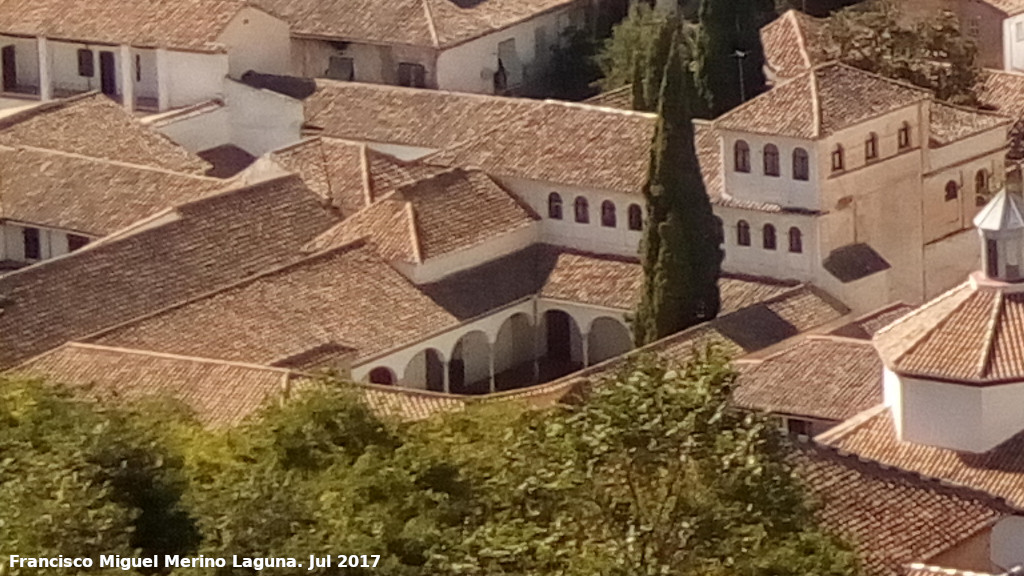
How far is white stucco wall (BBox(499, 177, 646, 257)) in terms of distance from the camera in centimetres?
5591

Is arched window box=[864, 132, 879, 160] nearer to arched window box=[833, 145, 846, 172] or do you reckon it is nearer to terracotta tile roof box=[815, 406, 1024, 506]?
arched window box=[833, 145, 846, 172]

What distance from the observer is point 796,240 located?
54.9 metres

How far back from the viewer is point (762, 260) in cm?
5531

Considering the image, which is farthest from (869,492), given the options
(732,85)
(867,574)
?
(732,85)

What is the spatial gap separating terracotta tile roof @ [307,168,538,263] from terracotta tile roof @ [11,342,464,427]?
273 inches

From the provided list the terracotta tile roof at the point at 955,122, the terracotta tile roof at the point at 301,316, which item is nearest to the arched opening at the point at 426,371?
the terracotta tile roof at the point at 301,316

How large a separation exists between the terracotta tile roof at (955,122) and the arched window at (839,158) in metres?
2.53

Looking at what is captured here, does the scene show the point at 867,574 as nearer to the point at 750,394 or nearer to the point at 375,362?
the point at 750,394

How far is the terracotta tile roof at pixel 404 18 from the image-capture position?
66.1m

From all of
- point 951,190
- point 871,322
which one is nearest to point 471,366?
point 871,322

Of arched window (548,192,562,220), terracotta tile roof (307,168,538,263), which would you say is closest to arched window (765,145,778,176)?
arched window (548,192,562,220)

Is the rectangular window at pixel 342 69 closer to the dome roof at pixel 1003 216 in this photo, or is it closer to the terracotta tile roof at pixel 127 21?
the terracotta tile roof at pixel 127 21

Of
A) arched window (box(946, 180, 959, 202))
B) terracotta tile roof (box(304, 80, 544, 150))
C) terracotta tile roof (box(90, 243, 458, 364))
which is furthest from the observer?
terracotta tile roof (box(304, 80, 544, 150))

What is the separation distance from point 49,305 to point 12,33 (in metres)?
16.6
